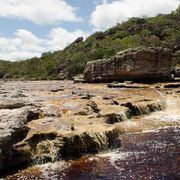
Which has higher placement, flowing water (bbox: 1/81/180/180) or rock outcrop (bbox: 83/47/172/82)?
rock outcrop (bbox: 83/47/172/82)

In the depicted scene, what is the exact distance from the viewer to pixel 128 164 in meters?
4.09

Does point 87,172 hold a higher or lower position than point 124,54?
lower

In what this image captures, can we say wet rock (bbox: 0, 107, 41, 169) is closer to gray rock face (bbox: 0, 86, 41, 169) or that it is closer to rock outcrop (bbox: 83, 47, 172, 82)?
gray rock face (bbox: 0, 86, 41, 169)

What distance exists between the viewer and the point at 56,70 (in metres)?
59.0

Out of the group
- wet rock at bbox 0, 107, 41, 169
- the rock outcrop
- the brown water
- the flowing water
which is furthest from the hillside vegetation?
wet rock at bbox 0, 107, 41, 169

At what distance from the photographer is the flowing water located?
368 centimetres

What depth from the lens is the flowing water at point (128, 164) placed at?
3.68 m

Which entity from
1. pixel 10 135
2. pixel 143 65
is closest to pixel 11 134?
pixel 10 135

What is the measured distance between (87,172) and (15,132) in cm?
234

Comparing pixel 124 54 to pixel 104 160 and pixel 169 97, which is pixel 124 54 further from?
pixel 104 160

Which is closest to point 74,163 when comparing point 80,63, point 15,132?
point 15,132

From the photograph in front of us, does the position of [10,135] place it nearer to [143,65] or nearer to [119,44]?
[143,65]

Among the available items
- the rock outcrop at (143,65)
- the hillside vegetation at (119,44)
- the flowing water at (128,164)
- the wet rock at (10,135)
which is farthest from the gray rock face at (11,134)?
the hillside vegetation at (119,44)

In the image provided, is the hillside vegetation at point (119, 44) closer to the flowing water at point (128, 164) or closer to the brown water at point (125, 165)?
the flowing water at point (128, 164)
